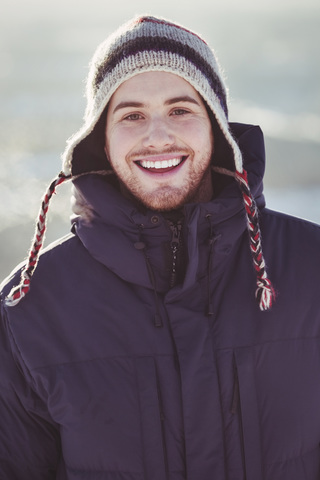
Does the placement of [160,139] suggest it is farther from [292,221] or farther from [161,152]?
[292,221]

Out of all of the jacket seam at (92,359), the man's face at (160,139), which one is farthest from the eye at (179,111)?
the jacket seam at (92,359)

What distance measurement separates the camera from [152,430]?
5.59ft

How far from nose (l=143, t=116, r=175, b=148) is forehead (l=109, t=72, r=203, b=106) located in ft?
0.23

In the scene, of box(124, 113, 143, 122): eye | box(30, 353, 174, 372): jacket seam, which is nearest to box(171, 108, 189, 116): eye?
box(124, 113, 143, 122): eye

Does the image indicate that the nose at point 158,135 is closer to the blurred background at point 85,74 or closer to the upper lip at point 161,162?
the upper lip at point 161,162

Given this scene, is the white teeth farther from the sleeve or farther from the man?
the sleeve

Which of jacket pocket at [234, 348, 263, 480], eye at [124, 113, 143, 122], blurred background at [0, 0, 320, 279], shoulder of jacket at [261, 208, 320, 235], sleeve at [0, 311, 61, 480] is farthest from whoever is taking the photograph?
blurred background at [0, 0, 320, 279]

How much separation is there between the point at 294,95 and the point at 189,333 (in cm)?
390

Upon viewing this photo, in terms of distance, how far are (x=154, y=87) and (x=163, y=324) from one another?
0.74 metres

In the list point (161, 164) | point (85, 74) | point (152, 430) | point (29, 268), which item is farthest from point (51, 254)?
point (85, 74)

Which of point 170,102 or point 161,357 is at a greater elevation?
point 170,102

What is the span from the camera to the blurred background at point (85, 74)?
3.96m

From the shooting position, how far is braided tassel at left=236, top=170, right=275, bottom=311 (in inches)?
68.4

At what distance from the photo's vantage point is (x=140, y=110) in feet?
6.54
